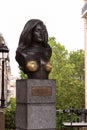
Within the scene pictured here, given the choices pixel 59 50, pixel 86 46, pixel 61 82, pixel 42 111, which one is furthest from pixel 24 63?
pixel 59 50

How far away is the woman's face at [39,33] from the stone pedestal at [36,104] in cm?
133

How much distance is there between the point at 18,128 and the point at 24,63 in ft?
6.58

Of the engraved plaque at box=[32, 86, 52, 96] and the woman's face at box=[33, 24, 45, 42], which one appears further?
the woman's face at box=[33, 24, 45, 42]

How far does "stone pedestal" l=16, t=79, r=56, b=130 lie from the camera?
48.9 ft

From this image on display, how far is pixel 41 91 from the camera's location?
1502cm

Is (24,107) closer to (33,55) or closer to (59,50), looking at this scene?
(33,55)

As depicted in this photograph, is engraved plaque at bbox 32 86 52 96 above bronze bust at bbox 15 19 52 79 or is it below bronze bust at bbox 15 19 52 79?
below

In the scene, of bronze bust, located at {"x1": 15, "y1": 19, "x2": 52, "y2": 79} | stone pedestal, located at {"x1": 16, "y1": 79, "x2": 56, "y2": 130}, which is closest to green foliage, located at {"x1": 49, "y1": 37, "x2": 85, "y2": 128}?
bronze bust, located at {"x1": 15, "y1": 19, "x2": 52, "y2": 79}

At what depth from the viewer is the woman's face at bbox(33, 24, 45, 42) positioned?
51.0ft

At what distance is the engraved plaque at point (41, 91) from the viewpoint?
49.0 feet

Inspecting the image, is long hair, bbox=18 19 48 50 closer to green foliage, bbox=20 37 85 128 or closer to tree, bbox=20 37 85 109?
green foliage, bbox=20 37 85 128

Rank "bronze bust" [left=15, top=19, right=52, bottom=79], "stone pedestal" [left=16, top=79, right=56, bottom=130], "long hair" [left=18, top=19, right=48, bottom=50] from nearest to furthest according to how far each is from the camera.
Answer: "stone pedestal" [left=16, top=79, right=56, bottom=130] → "bronze bust" [left=15, top=19, right=52, bottom=79] → "long hair" [left=18, top=19, right=48, bottom=50]

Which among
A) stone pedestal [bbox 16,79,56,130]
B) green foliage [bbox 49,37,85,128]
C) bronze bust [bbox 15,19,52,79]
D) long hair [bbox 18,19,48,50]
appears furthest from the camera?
green foliage [bbox 49,37,85,128]

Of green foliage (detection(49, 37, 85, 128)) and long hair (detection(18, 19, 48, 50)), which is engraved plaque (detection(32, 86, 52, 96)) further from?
green foliage (detection(49, 37, 85, 128))
